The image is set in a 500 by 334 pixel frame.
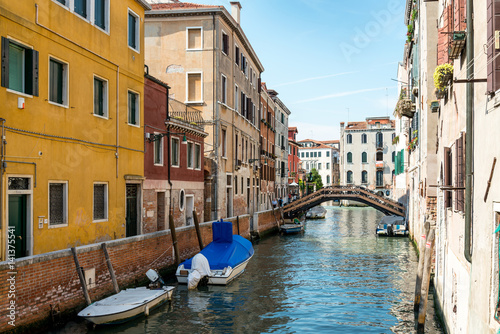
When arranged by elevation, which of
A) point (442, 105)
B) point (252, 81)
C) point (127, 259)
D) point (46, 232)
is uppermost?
point (252, 81)

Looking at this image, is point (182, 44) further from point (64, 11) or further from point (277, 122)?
Result: point (277, 122)

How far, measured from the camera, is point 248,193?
28.6m

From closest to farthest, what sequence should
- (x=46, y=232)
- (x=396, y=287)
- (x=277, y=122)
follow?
(x=46, y=232)
(x=396, y=287)
(x=277, y=122)

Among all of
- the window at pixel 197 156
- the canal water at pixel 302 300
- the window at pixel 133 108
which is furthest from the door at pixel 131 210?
the window at pixel 197 156

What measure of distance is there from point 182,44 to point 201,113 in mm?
3090

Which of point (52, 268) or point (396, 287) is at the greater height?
point (52, 268)

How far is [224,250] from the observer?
14.8m

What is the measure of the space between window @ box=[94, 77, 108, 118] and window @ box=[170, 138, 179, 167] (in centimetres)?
489

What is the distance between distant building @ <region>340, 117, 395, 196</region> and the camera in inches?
2387

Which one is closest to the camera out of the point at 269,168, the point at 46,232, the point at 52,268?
the point at 52,268

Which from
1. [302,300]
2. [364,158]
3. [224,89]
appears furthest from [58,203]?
[364,158]

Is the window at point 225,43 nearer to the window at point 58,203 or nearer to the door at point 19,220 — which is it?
the window at point 58,203

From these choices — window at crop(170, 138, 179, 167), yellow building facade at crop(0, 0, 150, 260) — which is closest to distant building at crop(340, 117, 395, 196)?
window at crop(170, 138, 179, 167)

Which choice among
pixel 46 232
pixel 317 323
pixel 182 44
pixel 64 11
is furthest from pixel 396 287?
pixel 182 44
